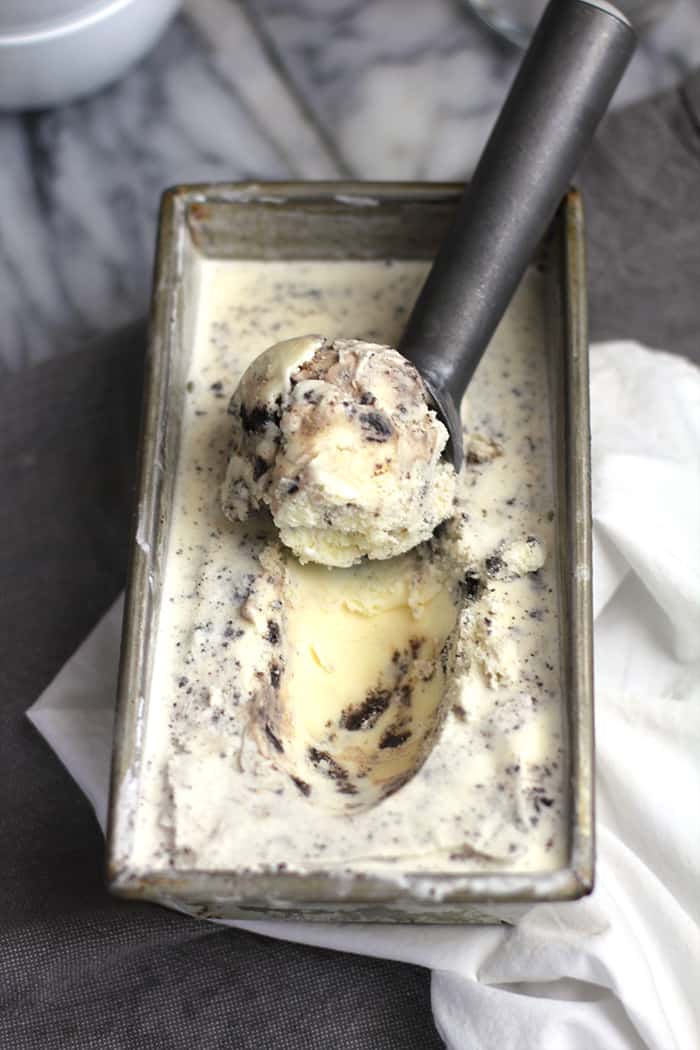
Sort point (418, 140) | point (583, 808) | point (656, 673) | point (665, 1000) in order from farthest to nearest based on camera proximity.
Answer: point (418, 140) < point (656, 673) < point (665, 1000) < point (583, 808)

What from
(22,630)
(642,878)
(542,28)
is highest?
(542,28)

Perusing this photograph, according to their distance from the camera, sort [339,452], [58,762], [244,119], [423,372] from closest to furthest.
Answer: [339,452]
[423,372]
[58,762]
[244,119]

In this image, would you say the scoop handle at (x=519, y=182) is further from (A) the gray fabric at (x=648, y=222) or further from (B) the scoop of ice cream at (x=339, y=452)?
(A) the gray fabric at (x=648, y=222)

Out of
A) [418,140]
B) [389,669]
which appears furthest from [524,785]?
[418,140]

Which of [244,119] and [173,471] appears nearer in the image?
[173,471]

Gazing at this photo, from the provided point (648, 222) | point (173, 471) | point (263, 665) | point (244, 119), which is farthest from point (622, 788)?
point (244, 119)

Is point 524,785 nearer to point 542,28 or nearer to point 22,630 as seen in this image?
point 22,630

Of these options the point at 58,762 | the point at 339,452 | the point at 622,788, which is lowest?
the point at 58,762

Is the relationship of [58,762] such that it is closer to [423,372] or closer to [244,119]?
[423,372]
